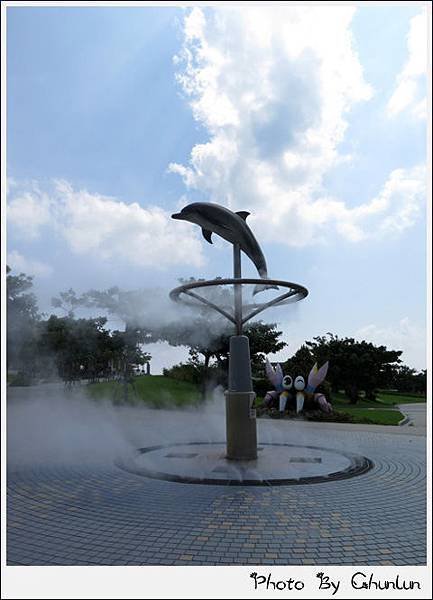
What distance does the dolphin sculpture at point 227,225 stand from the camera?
9062 mm

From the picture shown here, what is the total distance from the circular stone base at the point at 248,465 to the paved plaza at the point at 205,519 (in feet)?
1.00

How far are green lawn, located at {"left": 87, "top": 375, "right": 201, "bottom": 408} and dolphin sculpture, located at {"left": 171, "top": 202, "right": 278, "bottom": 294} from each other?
946 centimetres

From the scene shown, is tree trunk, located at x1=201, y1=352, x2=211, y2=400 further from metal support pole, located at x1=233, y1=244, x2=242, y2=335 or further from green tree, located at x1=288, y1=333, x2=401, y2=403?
metal support pole, located at x1=233, y1=244, x2=242, y2=335

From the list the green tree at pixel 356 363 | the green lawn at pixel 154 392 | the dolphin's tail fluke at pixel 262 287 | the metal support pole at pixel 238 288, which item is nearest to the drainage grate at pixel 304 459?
the metal support pole at pixel 238 288

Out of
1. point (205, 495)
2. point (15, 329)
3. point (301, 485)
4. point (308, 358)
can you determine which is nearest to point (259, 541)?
point (205, 495)

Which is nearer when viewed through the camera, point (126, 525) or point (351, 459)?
point (126, 525)

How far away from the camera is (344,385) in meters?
37.5

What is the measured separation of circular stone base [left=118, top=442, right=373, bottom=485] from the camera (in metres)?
7.38

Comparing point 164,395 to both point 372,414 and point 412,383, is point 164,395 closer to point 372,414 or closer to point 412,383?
point 372,414

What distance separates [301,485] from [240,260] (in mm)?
4281

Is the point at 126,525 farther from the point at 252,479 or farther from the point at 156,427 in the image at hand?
the point at 156,427

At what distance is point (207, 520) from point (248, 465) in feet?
10.4

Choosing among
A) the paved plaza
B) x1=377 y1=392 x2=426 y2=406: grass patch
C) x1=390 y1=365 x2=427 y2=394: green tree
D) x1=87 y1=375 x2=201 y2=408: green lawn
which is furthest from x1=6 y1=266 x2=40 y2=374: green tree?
x1=390 y1=365 x2=427 y2=394: green tree

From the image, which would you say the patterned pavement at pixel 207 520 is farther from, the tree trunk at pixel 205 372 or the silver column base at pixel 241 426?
the tree trunk at pixel 205 372
